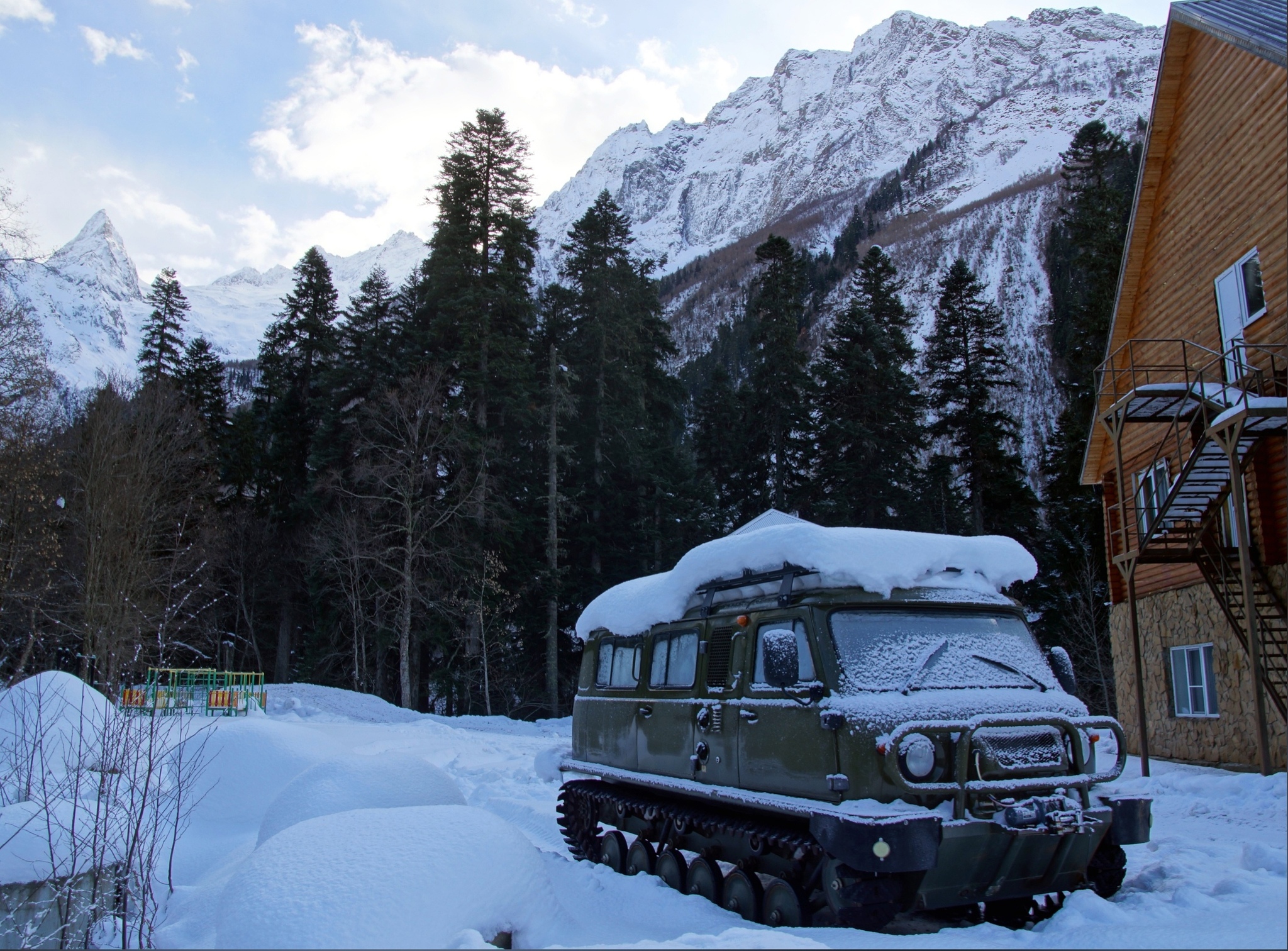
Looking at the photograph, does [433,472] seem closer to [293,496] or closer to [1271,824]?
[293,496]

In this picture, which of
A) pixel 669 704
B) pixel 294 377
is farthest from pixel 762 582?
pixel 294 377

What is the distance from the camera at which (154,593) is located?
29.9 meters

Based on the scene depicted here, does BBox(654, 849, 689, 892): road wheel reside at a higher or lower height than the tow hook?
lower

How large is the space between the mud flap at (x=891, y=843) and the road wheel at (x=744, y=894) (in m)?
1.56

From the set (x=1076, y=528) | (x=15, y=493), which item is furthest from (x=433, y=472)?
(x=1076, y=528)

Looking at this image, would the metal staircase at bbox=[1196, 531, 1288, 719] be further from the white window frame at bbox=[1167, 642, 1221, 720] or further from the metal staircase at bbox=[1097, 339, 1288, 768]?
the white window frame at bbox=[1167, 642, 1221, 720]

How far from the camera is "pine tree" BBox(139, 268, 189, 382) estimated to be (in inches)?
1633

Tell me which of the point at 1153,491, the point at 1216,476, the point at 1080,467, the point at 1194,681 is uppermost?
the point at 1080,467

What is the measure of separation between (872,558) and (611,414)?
97.9 feet

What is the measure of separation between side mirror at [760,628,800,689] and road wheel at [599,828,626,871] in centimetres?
388

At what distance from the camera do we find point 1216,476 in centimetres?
1384

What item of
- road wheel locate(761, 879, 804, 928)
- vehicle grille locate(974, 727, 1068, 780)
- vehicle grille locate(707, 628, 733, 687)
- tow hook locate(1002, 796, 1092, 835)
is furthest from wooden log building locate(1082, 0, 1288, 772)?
road wheel locate(761, 879, 804, 928)

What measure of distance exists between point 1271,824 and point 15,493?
2382cm

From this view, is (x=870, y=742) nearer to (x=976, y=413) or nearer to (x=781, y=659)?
(x=781, y=659)
